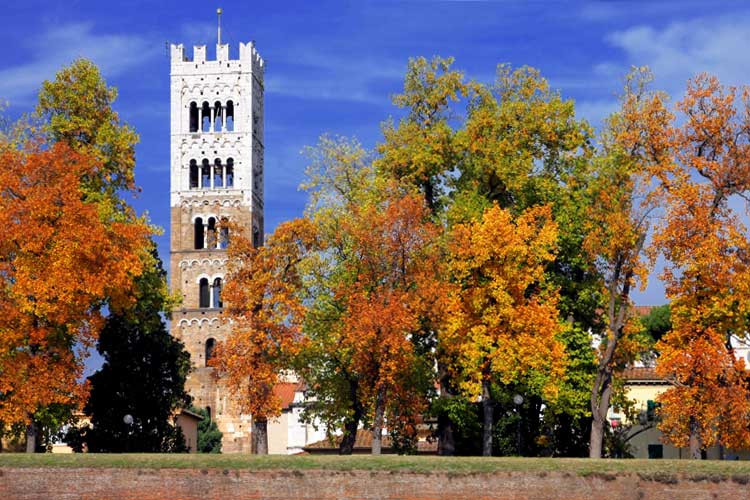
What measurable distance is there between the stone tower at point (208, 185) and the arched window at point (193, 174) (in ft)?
0.23

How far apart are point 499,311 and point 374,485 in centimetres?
1028

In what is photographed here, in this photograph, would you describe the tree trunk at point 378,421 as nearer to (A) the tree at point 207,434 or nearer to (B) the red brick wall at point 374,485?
(B) the red brick wall at point 374,485

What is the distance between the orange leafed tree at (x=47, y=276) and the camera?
47406mm

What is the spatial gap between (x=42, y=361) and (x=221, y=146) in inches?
1718

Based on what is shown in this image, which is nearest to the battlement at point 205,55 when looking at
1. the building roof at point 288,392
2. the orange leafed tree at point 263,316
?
the building roof at point 288,392

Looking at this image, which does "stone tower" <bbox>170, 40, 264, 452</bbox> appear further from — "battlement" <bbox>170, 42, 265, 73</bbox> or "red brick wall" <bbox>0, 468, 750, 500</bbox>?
"red brick wall" <bbox>0, 468, 750, 500</bbox>

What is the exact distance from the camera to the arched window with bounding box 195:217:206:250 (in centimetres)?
8881

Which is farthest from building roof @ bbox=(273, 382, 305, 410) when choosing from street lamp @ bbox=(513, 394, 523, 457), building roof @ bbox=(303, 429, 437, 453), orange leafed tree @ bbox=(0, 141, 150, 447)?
orange leafed tree @ bbox=(0, 141, 150, 447)

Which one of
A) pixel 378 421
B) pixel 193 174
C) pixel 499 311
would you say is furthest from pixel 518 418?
pixel 193 174

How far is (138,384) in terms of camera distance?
204ft

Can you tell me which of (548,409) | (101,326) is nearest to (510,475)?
(548,409)

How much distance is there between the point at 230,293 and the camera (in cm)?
5131

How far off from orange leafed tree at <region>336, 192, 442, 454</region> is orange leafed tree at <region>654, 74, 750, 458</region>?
932 cm

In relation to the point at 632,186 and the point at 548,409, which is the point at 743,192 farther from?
the point at 548,409
